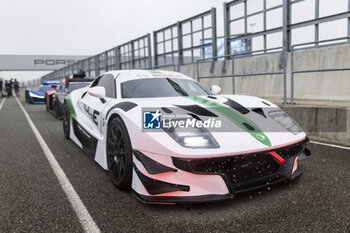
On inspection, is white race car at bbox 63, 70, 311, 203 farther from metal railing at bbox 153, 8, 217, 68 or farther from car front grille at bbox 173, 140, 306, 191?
metal railing at bbox 153, 8, 217, 68

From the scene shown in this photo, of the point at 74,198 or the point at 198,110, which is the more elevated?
the point at 198,110

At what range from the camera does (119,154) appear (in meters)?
3.09

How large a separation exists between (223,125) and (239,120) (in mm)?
227

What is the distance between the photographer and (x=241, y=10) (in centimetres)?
942

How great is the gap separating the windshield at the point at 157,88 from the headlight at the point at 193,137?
106 centimetres

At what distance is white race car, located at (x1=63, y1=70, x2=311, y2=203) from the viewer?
2.49 meters

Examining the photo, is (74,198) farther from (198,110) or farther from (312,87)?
(312,87)

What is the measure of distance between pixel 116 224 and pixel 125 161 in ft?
2.19

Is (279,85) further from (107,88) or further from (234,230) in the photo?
(234,230)

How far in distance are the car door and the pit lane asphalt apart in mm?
583

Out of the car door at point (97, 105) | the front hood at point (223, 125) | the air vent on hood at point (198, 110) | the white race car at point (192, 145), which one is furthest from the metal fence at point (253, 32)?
the car door at point (97, 105)

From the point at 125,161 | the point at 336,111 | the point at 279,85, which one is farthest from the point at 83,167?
the point at 279,85

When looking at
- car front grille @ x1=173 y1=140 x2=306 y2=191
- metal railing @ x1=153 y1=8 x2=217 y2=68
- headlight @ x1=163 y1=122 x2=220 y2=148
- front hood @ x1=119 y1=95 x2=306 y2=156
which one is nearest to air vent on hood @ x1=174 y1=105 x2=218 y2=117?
front hood @ x1=119 y1=95 x2=306 y2=156

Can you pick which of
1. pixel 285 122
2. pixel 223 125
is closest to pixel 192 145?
pixel 223 125
